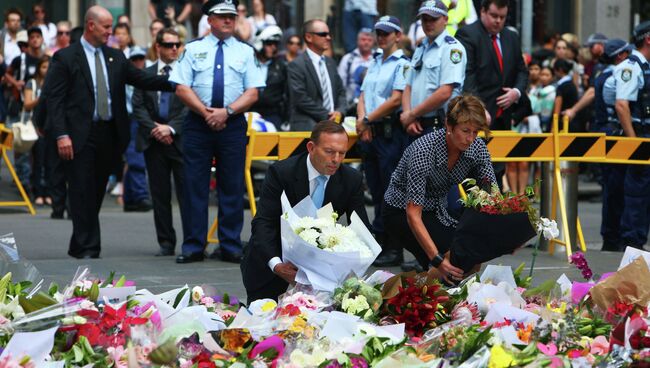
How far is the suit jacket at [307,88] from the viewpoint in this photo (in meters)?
12.9

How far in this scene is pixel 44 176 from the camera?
54.0 ft

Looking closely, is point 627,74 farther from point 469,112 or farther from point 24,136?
point 24,136

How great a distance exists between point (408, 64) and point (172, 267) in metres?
2.49

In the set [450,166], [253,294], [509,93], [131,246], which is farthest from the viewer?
[131,246]

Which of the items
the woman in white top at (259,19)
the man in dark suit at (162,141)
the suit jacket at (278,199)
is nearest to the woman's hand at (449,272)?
the suit jacket at (278,199)

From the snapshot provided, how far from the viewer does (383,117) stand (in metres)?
11.0

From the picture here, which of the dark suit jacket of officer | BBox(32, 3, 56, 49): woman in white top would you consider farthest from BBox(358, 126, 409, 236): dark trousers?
BBox(32, 3, 56, 49): woman in white top

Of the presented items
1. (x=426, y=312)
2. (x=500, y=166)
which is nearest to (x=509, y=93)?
(x=500, y=166)

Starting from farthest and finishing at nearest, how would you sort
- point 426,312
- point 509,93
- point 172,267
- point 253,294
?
point 509,93
point 172,267
point 253,294
point 426,312

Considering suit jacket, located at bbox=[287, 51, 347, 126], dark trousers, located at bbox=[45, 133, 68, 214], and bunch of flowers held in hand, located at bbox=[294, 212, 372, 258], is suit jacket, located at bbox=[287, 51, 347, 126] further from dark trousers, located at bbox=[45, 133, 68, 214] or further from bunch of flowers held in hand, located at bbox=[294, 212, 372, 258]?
bunch of flowers held in hand, located at bbox=[294, 212, 372, 258]

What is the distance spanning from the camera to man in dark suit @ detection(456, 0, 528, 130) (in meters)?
11.2

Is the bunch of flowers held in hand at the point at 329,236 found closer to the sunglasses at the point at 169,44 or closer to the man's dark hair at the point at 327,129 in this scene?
the man's dark hair at the point at 327,129

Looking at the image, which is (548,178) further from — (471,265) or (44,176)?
(44,176)

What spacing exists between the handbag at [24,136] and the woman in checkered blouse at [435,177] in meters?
8.82
